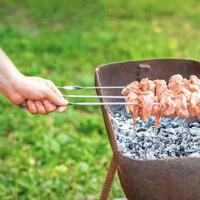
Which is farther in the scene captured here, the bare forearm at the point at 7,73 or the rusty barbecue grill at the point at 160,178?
the bare forearm at the point at 7,73

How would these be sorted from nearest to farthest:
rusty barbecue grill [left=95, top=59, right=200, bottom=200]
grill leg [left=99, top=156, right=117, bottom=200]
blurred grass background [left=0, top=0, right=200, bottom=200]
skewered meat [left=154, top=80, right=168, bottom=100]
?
rusty barbecue grill [left=95, top=59, right=200, bottom=200]
skewered meat [left=154, top=80, right=168, bottom=100]
grill leg [left=99, top=156, right=117, bottom=200]
blurred grass background [left=0, top=0, right=200, bottom=200]

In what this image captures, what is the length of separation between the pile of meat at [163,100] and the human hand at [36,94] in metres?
0.31

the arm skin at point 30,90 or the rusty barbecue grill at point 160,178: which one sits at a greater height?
the arm skin at point 30,90

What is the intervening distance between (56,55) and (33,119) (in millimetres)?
1747

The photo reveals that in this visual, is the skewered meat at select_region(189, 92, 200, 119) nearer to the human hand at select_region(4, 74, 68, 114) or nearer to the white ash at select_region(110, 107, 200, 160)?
the white ash at select_region(110, 107, 200, 160)

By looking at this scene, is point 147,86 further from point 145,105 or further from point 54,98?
point 54,98

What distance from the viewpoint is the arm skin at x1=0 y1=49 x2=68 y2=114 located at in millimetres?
2455

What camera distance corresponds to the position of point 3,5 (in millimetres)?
8500

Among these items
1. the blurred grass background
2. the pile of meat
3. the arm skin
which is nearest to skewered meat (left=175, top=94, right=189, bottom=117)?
the pile of meat

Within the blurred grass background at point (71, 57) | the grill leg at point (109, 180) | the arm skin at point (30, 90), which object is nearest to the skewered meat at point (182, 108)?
the arm skin at point (30, 90)

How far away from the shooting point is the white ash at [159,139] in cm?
259

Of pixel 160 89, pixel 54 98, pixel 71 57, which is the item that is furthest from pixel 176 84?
pixel 71 57

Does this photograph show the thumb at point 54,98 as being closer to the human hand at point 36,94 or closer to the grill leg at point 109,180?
the human hand at point 36,94

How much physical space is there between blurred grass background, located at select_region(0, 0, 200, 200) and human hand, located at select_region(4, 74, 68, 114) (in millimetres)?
1678
